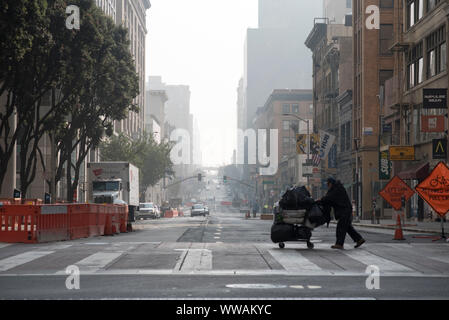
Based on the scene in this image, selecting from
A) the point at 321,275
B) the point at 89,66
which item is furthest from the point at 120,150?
the point at 321,275

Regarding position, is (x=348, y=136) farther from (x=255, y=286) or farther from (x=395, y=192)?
(x=255, y=286)

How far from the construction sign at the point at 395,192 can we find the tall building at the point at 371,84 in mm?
29763

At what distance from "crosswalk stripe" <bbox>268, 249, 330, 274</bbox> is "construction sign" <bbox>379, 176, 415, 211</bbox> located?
1568 cm

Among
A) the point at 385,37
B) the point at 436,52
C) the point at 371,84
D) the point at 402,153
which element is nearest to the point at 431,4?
the point at 436,52

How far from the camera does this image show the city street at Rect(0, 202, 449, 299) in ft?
31.3

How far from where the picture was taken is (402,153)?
148 ft

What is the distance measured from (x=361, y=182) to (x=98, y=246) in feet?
158

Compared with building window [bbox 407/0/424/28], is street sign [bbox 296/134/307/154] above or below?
below

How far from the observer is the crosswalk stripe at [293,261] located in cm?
1281

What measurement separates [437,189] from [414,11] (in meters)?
30.8

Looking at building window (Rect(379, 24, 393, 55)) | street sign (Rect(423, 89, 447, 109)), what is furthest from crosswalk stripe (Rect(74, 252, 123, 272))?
building window (Rect(379, 24, 393, 55))

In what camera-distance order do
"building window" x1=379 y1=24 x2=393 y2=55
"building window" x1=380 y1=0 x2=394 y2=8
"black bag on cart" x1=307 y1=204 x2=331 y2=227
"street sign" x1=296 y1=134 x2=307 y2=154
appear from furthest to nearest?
"street sign" x1=296 y1=134 x2=307 y2=154, "building window" x1=380 y1=0 x2=394 y2=8, "building window" x1=379 y1=24 x2=393 y2=55, "black bag on cart" x1=307 y1=204 x2=331 y2=227

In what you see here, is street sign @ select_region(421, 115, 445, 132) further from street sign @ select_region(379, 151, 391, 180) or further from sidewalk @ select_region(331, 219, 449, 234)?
street sign @ select_region(379, 151, 391, 180)
